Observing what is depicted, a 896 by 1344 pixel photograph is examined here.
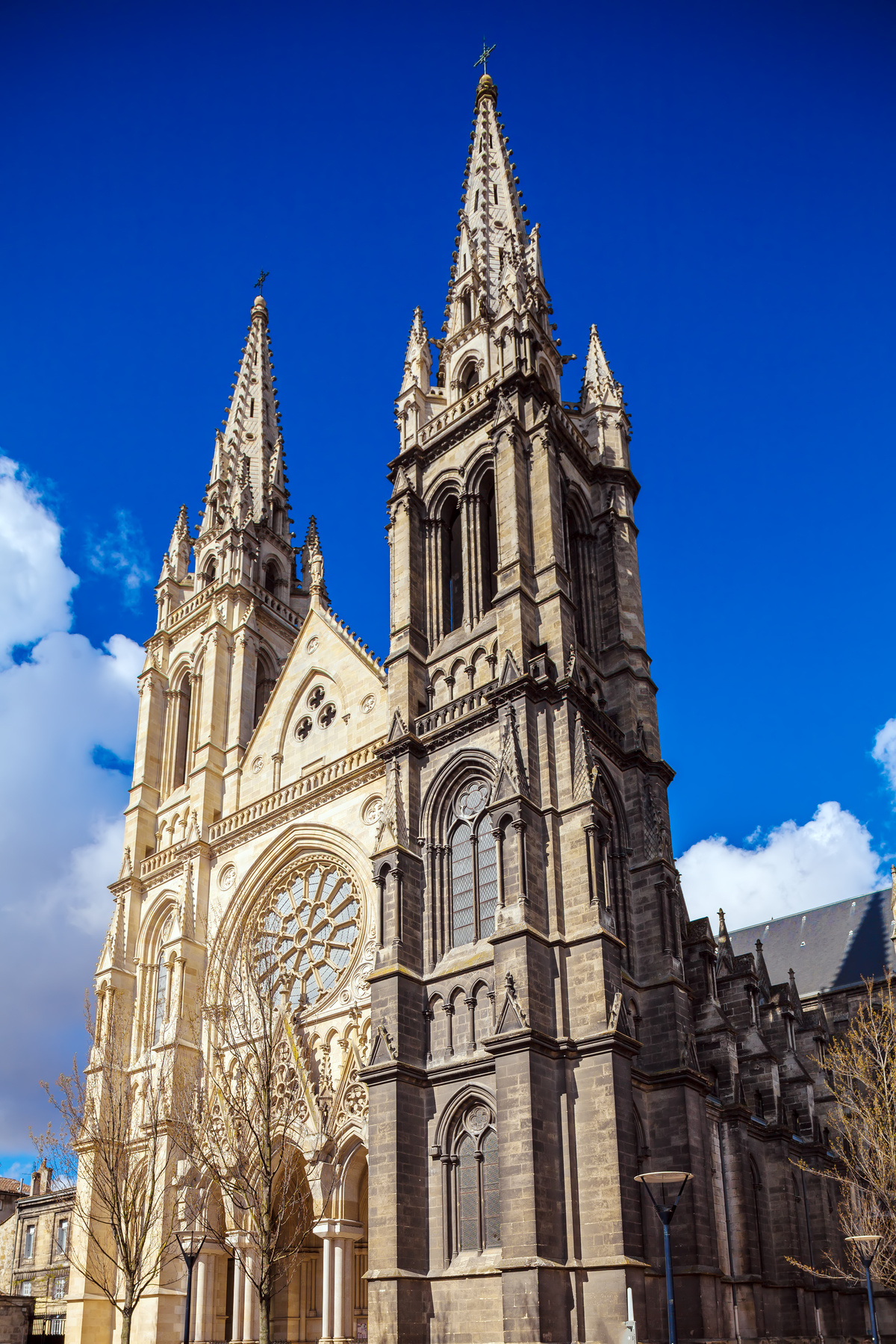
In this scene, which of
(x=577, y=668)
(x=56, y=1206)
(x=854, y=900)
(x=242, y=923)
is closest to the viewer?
(x=577, y=668)

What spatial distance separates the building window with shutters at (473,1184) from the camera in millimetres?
21031

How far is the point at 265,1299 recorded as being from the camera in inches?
830

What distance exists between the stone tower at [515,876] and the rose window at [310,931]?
434cm

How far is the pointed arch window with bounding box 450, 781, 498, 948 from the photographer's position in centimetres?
2408

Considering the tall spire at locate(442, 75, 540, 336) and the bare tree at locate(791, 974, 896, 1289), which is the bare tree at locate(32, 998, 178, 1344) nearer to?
the bare tree at locate(791, 974, 896, 1289)

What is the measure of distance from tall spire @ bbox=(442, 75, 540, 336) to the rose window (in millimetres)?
17373

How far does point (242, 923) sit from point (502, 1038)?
41.3ft

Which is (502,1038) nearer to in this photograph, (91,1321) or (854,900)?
(91,1321)

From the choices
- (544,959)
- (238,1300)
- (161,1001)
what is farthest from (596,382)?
(238,1300)

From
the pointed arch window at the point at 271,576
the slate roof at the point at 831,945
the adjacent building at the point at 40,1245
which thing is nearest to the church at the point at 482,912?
the pointed arch window at the point at 271,576

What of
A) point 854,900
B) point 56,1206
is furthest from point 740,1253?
point 56,1206

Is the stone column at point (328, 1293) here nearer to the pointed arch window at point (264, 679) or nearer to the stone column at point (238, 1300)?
the stone column at point (238, 1300)

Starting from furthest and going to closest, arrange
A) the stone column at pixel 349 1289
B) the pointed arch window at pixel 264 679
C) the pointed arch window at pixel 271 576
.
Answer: the pointed arch window at pixel 271 576
the pointed arch window at pixel 264 679
the stone column at pixel 349 1289

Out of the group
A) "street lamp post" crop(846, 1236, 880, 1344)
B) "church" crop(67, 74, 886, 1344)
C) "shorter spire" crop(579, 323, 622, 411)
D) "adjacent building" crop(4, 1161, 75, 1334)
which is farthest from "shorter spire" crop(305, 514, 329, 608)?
"adjacent building" crop(4, 1161, 75, 1334)
